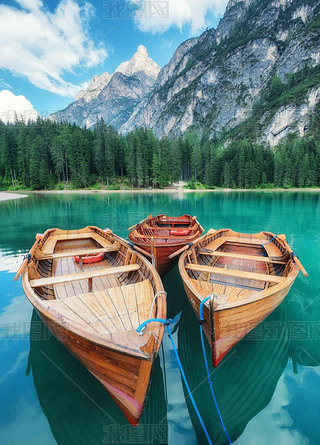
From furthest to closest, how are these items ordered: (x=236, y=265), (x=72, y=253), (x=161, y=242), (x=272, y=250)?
(x=161, y=242)
(x=272, y=250)
(x=236, y=265)
(x=72, y=253)

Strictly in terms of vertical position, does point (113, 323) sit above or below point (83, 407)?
above

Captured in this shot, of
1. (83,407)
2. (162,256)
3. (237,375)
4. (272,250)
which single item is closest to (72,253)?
(162,256)

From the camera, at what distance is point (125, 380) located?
2816 millimetres

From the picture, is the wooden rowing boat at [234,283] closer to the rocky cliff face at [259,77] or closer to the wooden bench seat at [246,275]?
the wooden bench seat at [246,275]

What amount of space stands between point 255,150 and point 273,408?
7272 centimetres

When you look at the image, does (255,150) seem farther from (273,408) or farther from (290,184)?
(273,408)

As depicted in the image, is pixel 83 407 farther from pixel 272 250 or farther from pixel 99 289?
pixel 272 250

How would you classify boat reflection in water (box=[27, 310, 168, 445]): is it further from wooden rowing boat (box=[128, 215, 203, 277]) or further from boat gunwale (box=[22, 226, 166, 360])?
wooden rowing boat (box=[128, 215, 203, 277])

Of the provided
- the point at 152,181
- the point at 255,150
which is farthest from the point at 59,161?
the point at 255,150

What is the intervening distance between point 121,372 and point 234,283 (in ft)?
13.3

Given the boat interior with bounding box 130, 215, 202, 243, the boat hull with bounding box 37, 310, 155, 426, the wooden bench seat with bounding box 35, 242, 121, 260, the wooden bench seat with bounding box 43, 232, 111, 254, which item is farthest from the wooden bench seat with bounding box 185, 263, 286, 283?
the wooden bench seat with bounding box 43, 232, 111, 254

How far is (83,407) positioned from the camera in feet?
11.7

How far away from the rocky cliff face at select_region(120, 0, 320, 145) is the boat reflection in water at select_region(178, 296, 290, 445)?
10546 cm

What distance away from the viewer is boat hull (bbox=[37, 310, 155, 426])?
2.64m
